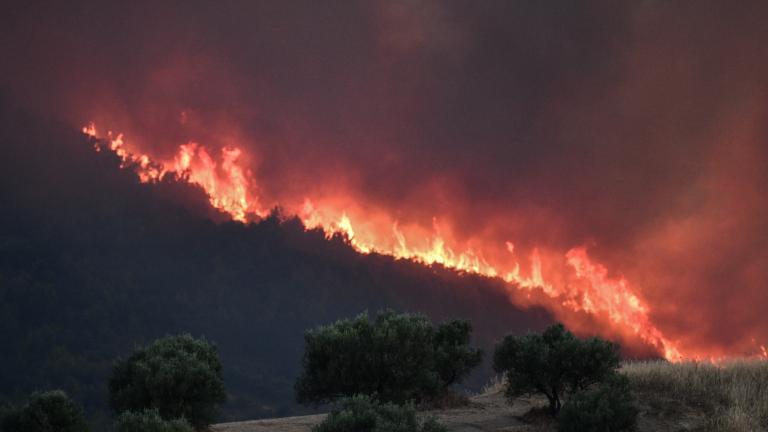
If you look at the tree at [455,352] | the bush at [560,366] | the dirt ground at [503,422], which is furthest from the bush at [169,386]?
the tree at [455,352]

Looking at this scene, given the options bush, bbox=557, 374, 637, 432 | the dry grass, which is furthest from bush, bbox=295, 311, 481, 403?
the dry grass

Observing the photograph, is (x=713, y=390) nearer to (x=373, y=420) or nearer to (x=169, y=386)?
(x=373, y=420)

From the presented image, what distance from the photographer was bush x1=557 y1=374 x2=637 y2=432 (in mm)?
28719

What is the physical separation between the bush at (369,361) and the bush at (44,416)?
10.4 meters

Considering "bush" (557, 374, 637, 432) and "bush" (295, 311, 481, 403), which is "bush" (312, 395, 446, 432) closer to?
"bush" (557, 374, 637, 432)

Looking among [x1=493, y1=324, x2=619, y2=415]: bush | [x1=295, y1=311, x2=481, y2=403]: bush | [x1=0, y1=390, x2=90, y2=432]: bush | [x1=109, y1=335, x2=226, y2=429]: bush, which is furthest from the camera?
[x1=493, y1=324, x2=619, y2=415]: bush

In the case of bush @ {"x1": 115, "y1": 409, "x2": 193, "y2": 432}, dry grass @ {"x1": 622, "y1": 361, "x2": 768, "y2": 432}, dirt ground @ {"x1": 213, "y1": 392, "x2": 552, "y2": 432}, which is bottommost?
bush @ {"x1": 115, "y1": 409, "x2": 193, "y2": 432}

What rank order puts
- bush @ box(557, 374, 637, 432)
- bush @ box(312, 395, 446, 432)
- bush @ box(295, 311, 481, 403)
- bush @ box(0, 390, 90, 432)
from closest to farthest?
bush @ box(312, 395, 446, 432) < bush @ box(0, 390, 90, 432) < bush @ box(557, 374, 637, 432) < bush @ box(295, 311, 481, 403)

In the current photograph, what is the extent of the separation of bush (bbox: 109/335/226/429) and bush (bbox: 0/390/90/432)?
3.18 meters

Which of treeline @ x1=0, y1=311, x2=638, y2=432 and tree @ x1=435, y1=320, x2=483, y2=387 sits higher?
tree @ x1=435, y1=320, x2=483, y2=387

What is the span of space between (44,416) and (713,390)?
28101 millimetres

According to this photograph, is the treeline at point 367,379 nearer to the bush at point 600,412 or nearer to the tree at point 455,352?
the bush at point 600,412

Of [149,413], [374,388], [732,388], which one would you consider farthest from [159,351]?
[732,388]

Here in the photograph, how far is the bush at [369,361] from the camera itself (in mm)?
33281
